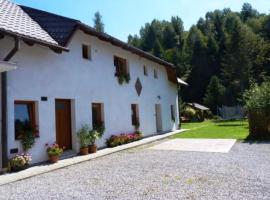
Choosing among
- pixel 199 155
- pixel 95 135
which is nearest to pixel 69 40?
pixel 95 135

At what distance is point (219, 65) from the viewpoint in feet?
222

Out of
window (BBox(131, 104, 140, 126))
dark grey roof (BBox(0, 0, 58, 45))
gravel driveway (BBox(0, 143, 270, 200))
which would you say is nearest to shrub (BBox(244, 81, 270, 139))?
gravel driveway (BBox(0, 143, 270, 200))

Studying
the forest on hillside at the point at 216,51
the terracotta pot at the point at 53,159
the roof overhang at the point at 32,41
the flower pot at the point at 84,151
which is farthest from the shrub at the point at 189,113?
the terracotta pot at the point at 53,159

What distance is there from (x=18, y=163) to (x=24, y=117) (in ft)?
6.36

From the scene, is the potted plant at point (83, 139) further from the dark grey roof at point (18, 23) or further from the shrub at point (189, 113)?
the shrub at point (189, 113)

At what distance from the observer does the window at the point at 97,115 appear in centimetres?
1614

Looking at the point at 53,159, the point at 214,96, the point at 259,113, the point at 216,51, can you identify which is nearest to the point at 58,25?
the point at 53,159

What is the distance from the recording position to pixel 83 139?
1423 cm

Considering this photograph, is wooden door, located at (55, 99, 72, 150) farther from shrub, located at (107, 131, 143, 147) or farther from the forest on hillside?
the forest on hillside

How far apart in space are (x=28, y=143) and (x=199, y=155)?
5.91m

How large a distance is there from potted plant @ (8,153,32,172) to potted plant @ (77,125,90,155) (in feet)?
10.7

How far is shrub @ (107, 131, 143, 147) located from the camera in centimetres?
1659

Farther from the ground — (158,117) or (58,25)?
(58,25)

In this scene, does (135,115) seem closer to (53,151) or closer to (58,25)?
(58,25)
